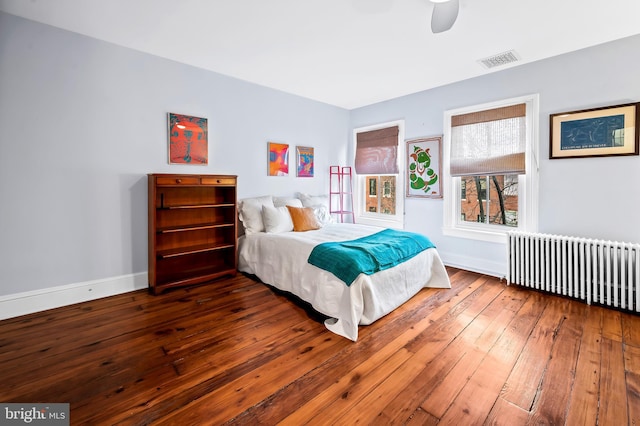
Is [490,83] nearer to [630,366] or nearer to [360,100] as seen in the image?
[360,100]

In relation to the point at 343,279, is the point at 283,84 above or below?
above

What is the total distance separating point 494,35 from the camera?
2725 millimetres

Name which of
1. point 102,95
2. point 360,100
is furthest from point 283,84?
point 102,95

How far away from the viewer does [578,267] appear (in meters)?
2.94

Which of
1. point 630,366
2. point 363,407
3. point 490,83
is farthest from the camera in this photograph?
point 490,83

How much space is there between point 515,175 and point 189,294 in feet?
13.3

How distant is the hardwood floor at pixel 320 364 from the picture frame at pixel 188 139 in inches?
65.9

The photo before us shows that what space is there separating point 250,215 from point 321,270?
1.59m

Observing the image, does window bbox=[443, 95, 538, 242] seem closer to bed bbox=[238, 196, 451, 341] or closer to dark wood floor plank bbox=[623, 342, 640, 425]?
bed bbox=[238, 196, 451, 341]

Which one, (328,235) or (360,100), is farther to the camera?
(360,100)

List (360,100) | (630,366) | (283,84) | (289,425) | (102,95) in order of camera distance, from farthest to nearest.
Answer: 1. (360,100)
2. (283,84)
3. (102,95)
4. (630,366)
5. (289,425)

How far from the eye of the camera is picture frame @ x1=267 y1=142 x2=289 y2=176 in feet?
14.1

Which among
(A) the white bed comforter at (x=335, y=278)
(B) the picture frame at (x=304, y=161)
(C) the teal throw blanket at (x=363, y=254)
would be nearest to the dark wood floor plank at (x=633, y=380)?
(A) the white bed comforter at (x=335, y=278)

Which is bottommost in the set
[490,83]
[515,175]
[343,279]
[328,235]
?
[343,279]
